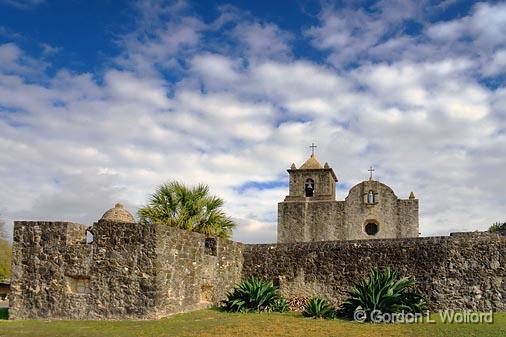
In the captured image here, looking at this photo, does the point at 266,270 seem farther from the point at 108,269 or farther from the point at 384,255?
the point at 108,269

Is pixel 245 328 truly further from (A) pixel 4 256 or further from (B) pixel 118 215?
(A) pixel 4 256

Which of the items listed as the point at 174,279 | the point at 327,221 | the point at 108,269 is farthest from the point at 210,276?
the point at 327,221

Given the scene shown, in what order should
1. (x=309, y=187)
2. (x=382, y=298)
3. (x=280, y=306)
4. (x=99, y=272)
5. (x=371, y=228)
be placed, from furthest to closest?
(x=309, y=187) → (x=371, y=228) → (x=280, y=306) → (x=99, y=272) → (x=382, y=298)

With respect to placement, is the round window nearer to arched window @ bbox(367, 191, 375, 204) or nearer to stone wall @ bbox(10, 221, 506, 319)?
arched window @ bbox(367, 191, 375, 204)

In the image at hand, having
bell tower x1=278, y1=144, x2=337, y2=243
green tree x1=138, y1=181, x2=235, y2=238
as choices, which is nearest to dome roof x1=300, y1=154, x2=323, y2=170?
bell tower x1=278, y1=144, x2=337, y2=243

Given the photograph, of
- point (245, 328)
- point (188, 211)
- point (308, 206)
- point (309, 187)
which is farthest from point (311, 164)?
point (245, 328)

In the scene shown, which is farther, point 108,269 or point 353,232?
point 353,232

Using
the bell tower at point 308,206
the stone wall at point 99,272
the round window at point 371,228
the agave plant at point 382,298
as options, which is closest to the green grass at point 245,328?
the stone wall at point 99,272

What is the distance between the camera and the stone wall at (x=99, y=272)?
46.8ft

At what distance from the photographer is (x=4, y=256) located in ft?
126

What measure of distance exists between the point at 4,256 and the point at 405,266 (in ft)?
101

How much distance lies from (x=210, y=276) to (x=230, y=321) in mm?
3505

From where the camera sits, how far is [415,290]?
15.7 metres

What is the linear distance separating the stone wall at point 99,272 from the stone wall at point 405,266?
3382 millimetres
